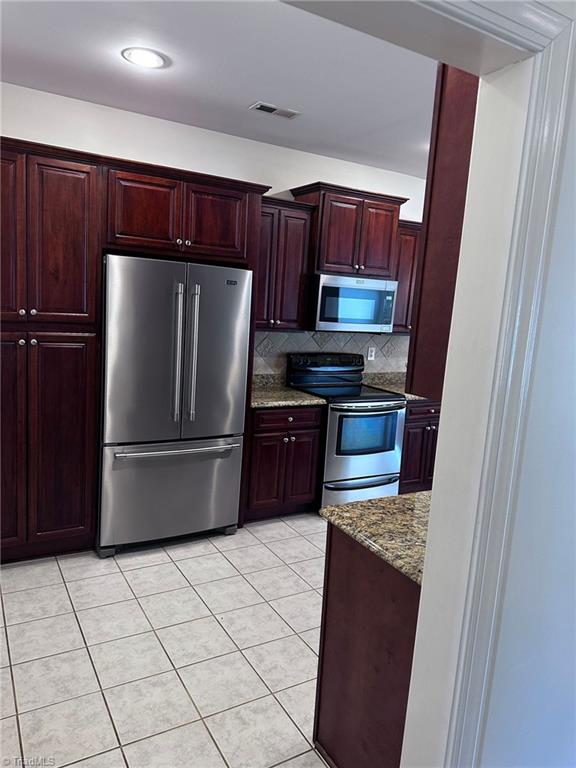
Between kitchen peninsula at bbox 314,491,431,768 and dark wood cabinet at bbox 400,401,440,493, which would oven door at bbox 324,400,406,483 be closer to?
dark wood cabinet at bbox 400,401,440,493

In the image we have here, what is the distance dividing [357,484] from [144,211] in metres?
2.49

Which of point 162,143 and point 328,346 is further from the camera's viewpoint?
point 328,346

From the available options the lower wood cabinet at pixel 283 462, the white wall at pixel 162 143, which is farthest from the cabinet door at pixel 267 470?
the white wall at pixel 162 143

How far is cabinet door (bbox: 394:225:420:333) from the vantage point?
462 centimetres

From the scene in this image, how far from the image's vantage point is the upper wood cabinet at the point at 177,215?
10.2 ft

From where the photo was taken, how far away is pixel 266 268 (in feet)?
13.0

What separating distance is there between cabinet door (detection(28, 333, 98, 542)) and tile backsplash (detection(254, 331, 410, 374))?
1487mm

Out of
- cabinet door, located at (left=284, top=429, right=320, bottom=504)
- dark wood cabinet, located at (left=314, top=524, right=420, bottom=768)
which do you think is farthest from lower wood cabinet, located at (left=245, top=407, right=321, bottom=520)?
dark wood cabinet, located at (left=314, top=524, right=420, bottom=768)

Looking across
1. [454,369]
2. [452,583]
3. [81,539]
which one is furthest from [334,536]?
[81,539]

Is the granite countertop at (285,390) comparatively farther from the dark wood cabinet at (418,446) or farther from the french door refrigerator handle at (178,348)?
the french door refrigerator handle at (178,348)

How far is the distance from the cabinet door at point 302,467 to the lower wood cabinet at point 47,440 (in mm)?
1365

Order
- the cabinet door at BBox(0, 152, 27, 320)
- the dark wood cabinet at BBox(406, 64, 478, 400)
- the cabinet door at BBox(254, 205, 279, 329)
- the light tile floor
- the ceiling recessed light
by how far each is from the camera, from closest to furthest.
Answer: the dark wood cabinet at BBox(406, 64, 478, 400) < the light tile floor < the ceiling recessed light < the cabinet door at BBox(0, 152, 27, 320) < the cabinet door at BBox(254, 205, 279, 329)

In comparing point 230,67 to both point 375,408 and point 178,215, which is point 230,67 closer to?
point 178,215

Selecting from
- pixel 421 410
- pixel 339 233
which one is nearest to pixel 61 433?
pixel 339 233
